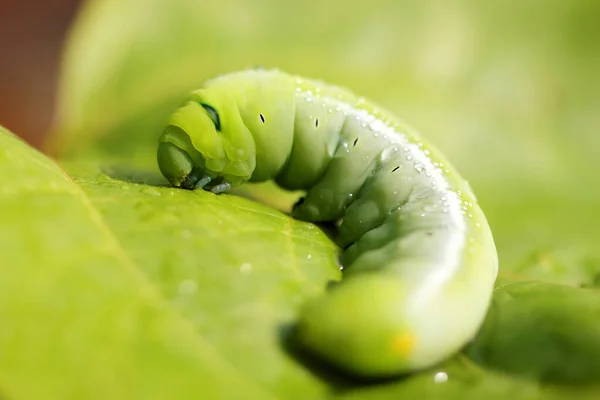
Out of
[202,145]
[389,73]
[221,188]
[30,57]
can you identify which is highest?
[389,73]

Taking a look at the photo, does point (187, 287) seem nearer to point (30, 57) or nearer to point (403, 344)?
point (403, 344)

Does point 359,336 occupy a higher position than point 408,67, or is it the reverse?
point 408,67

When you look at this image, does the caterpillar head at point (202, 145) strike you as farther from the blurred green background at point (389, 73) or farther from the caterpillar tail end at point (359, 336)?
the caterpillar tail end at point (359, 336)

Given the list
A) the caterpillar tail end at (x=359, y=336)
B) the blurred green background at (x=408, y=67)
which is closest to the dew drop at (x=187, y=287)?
the caterpillar tail end at (x=359, y=336)

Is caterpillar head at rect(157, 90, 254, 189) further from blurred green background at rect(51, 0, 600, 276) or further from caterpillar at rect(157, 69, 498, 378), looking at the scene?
blurred green background at rect(51, 0, 600, 276)

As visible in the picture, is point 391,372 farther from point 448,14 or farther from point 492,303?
point 448,14

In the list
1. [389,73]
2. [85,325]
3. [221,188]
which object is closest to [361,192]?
[221,188]

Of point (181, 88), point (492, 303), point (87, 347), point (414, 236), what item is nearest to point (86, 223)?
point (87, 347)
